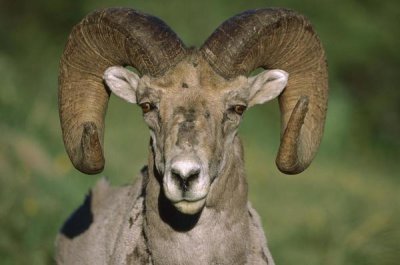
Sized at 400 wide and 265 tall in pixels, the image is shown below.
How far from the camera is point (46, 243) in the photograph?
17.4m

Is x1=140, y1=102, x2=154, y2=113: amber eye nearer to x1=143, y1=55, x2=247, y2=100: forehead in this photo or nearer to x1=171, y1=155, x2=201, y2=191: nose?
x1=143, y1=55, x2=247, y2=100: forehead

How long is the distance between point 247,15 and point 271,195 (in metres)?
14.9

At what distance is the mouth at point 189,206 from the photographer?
1043cm

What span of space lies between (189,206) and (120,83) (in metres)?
2.26

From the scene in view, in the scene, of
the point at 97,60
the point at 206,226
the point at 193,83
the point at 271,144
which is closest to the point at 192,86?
the point at 193,83

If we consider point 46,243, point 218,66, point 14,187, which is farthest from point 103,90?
point 14,187

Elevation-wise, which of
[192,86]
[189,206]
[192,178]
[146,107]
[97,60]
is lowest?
[189,206]

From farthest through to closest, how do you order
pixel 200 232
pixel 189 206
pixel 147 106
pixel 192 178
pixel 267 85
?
pixel 267 85, pixel 147 106, pixel 200 232, pixel 189 206, pixel 192 178

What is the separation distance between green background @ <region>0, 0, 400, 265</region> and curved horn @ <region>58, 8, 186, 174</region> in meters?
4.70

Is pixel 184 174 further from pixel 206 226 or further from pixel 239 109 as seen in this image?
pixel 239 109

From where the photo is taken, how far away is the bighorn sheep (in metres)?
10.9

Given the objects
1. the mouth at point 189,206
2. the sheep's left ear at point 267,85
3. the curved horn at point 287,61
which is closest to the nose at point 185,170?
the mouth at point 189,206

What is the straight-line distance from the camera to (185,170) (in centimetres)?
998

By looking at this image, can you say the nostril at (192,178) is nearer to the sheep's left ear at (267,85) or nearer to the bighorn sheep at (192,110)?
the bighorn sheep at (192,110)
